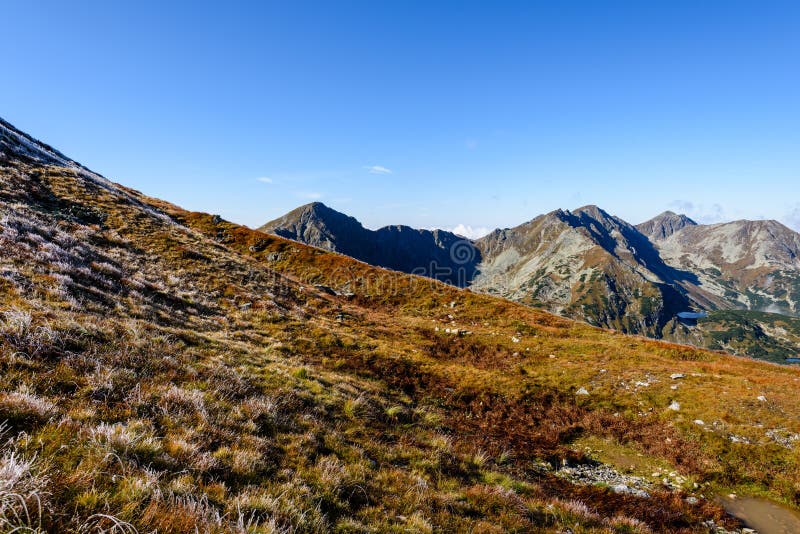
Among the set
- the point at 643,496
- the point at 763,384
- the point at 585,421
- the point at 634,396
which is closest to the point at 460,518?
the point at 643,496

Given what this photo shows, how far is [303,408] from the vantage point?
10.7m

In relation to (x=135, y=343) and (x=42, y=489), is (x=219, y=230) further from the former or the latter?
(x=42, y=489)

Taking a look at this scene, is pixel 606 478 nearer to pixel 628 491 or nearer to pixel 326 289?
pixel 628 491

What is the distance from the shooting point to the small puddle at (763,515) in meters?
11.1

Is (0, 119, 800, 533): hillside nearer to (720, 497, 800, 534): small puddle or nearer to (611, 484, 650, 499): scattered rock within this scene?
(611, 484, 650, 499): scattered rock

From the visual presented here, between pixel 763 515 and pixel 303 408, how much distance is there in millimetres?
16219

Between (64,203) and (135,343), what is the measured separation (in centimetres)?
3401

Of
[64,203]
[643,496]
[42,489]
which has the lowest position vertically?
[643,496]

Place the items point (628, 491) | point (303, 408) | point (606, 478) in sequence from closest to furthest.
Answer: point (303, 408)
point (628, 491)
point (606, 478)

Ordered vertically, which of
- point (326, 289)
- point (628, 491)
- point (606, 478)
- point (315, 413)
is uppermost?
point (326, 289)

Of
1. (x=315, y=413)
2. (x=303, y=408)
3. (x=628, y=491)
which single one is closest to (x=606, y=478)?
(x=628, y=491)

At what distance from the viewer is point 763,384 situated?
20.7 meters

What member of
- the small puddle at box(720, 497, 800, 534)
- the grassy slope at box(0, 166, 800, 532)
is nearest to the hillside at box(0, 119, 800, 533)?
the grassy slope at box(0, 166, 800, 532)

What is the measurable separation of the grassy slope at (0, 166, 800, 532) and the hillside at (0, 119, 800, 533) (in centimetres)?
6
